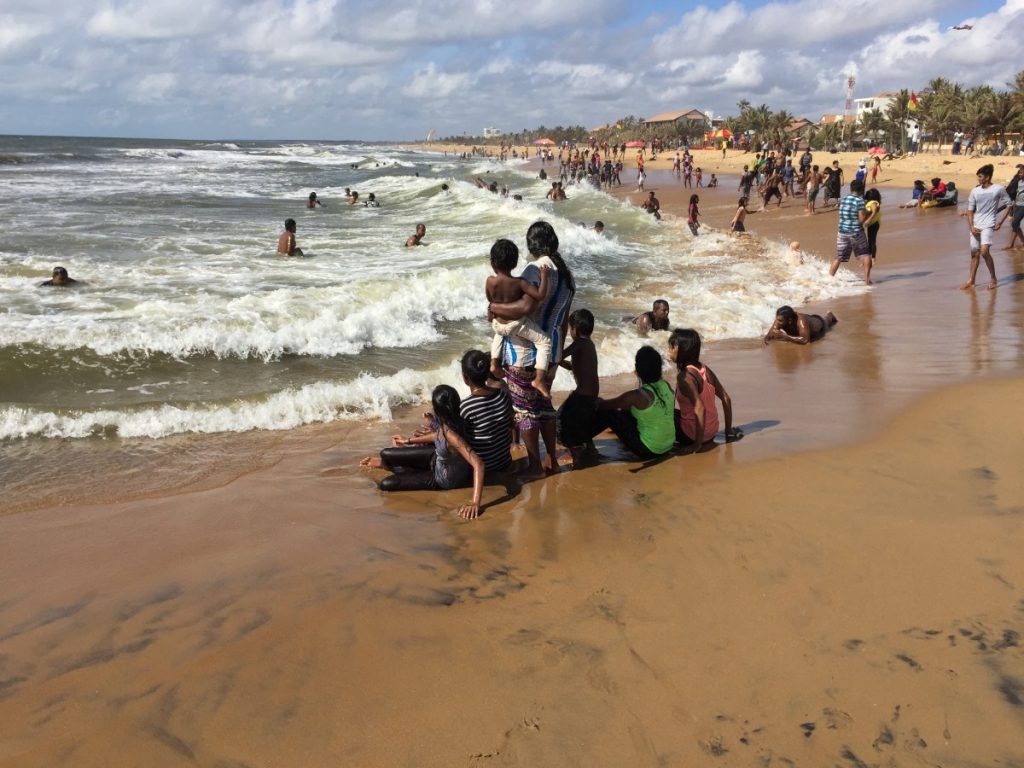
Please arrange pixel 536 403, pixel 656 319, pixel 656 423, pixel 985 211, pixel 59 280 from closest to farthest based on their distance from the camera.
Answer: pixel 536 403
pixel 656 423
pixel 656 319
pixel 985 211
pixel 59 280

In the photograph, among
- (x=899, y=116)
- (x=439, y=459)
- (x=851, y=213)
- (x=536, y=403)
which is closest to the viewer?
(x=439, y=459)

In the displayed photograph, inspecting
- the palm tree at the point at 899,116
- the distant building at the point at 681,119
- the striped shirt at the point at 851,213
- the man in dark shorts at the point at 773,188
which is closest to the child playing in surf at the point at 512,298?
the striped shirt at the point at 851,213

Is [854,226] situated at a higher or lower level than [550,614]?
higher

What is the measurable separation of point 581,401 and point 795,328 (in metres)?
4.34

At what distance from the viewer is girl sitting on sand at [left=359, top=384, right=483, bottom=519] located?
4262 millimetres

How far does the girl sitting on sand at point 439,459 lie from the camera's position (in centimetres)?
426

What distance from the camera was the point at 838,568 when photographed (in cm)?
331

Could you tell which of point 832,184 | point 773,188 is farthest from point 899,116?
point 832,184

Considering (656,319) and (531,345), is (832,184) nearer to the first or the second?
(656,319)

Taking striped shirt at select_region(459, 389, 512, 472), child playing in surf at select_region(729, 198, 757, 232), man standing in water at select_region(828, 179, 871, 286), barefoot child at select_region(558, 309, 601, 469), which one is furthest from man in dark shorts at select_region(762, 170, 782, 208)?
striped shirt at select_region(459, 389, 512, 472)

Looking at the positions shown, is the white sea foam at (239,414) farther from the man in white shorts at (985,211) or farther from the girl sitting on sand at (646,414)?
the man in white shorts at (985,211)

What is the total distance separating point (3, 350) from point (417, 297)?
491 centimetres

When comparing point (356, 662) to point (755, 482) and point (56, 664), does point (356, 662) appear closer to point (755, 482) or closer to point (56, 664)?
point (56, 664)

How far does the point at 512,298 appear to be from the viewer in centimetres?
440
